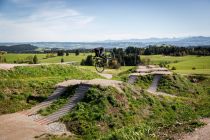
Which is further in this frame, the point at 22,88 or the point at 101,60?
the point at 101,60

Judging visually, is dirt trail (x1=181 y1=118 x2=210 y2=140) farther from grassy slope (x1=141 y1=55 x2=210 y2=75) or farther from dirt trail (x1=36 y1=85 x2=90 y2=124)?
grassy slope (x1=141 y1=55 x2=210 y2=75)

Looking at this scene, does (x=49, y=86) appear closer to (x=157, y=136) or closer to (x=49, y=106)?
(x=49, y=106)

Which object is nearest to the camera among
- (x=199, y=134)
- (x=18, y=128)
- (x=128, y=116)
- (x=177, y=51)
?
(x=199, y=134)

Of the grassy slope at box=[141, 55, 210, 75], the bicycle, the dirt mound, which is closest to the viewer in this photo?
the dirt mound

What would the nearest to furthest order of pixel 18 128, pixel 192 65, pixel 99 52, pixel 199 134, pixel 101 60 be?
1. pixel 199 134
2. pixel 18 128
3. pixel 99 52
4. pixel 101 60
5. pixel 192 65

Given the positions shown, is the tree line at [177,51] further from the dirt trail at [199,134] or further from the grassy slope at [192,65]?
the dirt trail at [199,134]

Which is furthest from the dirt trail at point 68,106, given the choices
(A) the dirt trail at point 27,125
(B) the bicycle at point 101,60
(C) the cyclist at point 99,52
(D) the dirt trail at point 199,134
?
(D) the dirt trail at point 199,134

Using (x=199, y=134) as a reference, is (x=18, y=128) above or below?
below

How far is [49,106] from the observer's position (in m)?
32.1

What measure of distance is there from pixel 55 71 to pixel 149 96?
17.4 meters

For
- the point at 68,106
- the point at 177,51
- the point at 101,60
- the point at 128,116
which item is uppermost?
the point at 101,60

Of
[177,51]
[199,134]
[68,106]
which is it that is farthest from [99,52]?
[177,51]

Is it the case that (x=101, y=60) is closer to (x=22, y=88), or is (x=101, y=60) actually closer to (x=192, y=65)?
(x=22, y=88)

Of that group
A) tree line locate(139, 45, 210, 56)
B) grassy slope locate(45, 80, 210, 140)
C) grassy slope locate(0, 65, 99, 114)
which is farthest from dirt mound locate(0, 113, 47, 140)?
tree line locate(139, 45, 210, 56)
